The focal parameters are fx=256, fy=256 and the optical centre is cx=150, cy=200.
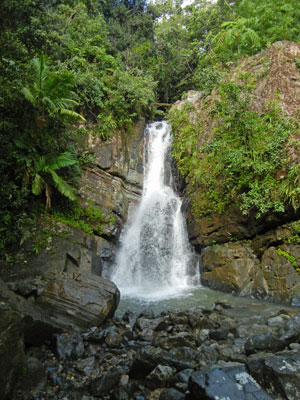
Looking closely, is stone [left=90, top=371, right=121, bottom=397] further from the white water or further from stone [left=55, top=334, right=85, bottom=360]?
the white water

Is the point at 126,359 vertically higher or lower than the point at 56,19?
lower

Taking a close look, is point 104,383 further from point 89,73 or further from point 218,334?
point 89,73

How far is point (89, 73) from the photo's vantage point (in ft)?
41.9

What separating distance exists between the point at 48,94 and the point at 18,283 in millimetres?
5977

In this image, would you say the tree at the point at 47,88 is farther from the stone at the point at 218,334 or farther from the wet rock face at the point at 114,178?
the stone at the point at 218,334

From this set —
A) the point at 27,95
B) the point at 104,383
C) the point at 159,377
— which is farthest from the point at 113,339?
the point at 27,95

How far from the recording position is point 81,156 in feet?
37.6

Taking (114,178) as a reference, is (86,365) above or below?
below

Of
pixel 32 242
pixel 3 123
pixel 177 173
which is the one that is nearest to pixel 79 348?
pixel 32 242

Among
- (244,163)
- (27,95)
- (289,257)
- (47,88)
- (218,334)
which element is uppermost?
(47,88)

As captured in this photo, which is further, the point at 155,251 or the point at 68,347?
the point at 155,251

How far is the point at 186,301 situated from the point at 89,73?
11417mm

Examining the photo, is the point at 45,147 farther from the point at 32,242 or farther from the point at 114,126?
the point at 114,126

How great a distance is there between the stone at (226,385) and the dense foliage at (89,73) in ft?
18.6
